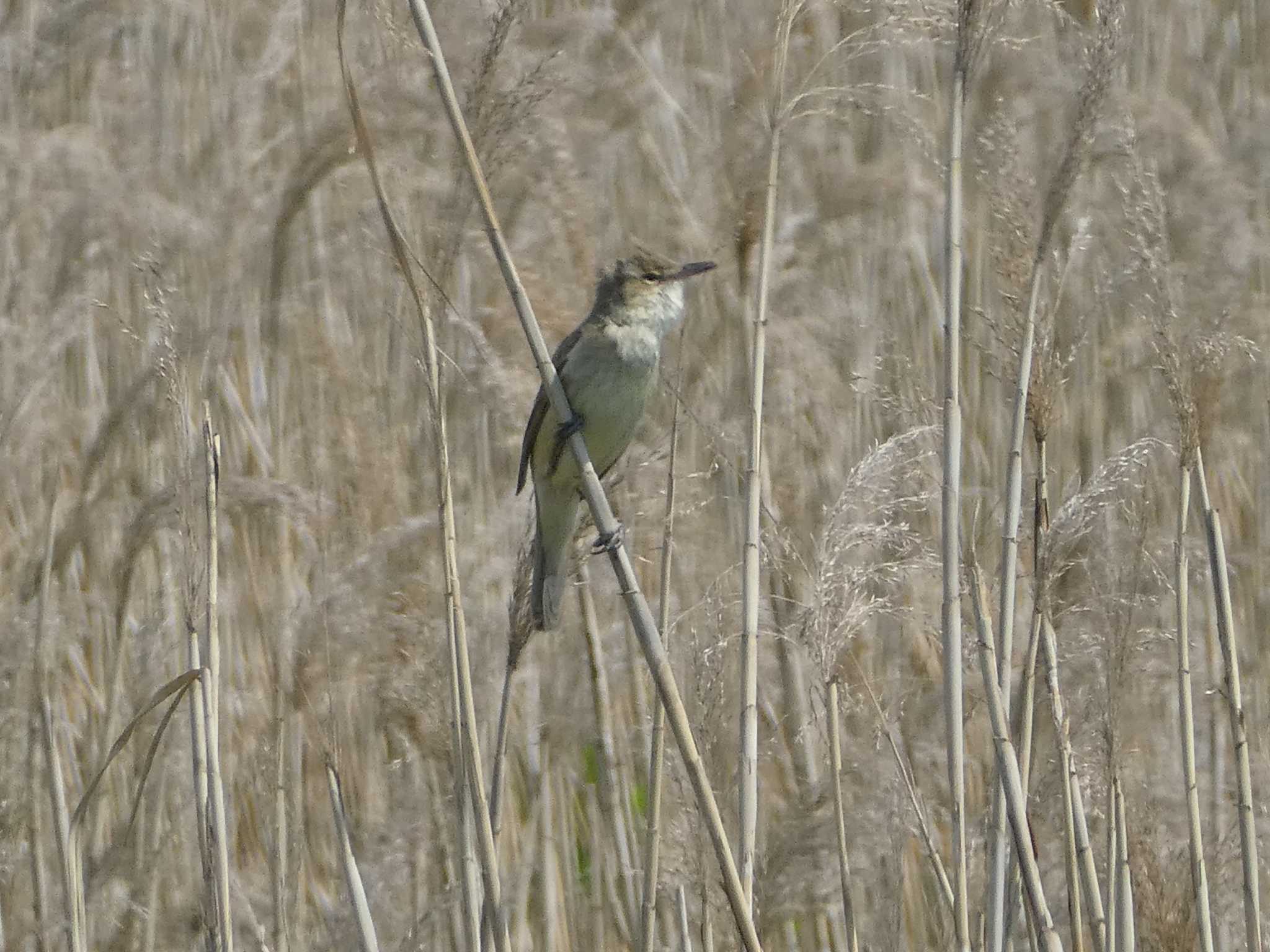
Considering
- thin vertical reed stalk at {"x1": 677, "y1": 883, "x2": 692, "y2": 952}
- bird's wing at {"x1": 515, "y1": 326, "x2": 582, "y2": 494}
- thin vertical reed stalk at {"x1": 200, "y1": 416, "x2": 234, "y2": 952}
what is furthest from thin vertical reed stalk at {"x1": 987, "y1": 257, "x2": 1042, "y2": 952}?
thin vertical reed stalk at {"x1": 200, "y1": 416, "x2": 234, "y2": 952}

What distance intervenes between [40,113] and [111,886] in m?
2.59

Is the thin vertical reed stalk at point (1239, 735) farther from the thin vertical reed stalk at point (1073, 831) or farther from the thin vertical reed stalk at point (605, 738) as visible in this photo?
the thin vertical reed stalk at point (605, 738)

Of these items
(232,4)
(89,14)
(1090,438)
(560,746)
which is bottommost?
(560,746)

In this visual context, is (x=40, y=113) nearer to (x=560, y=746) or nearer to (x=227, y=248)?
(x=227, y=248)

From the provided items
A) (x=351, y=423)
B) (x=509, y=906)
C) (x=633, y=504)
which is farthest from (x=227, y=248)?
(x=509, y=906)

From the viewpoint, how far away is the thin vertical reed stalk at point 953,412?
2111mm

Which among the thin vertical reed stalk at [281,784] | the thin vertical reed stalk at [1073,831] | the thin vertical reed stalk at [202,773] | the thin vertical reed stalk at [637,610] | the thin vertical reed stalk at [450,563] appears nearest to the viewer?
the thin vertical reed stalk at [637,610]

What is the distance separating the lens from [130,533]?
122 inches

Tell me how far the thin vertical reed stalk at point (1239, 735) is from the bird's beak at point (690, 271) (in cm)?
97

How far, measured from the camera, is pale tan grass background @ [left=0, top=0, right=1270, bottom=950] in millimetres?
2924

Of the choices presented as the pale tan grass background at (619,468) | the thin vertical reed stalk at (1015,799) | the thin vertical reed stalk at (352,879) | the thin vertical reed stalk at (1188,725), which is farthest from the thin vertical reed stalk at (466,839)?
the thin vertical reed stalk at (1188,725)

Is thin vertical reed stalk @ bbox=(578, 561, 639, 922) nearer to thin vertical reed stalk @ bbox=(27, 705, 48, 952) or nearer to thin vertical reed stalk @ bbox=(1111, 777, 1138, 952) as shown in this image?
thin vertical reed stalk @ bbox=(1111, 777, 1138, 952)

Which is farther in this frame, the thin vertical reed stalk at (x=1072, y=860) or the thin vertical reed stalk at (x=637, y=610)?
the thin vertical reed stalk at (x=1072, y=860)

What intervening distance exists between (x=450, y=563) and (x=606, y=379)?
1.01 m
